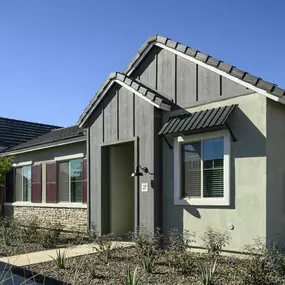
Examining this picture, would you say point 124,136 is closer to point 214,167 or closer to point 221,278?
point 214,167

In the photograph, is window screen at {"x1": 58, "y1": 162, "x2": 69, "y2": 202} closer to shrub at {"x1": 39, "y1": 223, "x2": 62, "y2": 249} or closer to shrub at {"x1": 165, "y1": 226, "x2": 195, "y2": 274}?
shrub at {"x1": 39, "y1": 223, "x2": 62, "y2": 249}

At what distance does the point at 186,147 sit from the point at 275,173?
218 centimetres

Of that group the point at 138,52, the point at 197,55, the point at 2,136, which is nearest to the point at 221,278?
the point at 197,55

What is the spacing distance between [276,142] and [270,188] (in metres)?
0.96

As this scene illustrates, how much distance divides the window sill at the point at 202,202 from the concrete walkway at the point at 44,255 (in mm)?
2058

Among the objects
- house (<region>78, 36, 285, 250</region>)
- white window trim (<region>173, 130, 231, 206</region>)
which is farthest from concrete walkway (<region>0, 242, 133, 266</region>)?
white window trim (<region>173, 130, 231, 206</region>)

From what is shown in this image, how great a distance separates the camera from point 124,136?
34.4ft

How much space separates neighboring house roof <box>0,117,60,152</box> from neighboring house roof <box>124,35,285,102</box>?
34.0ft

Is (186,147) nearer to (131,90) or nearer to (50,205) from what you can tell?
(131,90)

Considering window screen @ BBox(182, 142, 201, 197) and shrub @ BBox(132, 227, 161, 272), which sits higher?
window screen @ BBox(182, 142, 201, 197)

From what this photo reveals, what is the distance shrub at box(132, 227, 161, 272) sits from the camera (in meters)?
7.25

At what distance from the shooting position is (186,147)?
359 inches

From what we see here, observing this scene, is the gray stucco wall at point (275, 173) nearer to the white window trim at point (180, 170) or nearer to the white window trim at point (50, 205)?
the white window trim at point (180, 170)

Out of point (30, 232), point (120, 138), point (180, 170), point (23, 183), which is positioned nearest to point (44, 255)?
point (30, 232)
